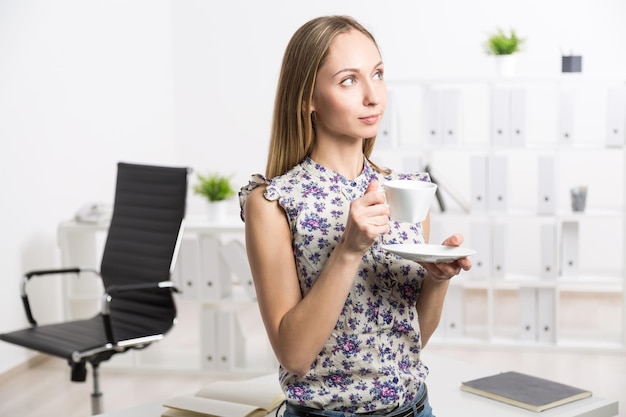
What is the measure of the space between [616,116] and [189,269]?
2.44 meters

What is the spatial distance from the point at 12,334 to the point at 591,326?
3511 mm

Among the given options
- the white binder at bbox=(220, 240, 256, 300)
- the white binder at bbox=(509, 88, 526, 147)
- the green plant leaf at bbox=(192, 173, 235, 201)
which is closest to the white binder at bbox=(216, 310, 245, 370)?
the white binder at bbox=(220, 240, 256, 300)

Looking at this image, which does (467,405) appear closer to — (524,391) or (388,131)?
(524,391)

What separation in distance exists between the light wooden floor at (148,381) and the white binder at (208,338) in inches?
Result: 3.1

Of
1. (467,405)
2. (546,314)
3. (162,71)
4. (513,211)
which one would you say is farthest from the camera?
(162,71)

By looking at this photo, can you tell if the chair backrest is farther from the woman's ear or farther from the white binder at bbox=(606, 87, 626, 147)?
the white binder at bbox=(606, 87, 626, 147)

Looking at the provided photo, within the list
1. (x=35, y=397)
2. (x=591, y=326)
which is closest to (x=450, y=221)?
(x=591, y=326)

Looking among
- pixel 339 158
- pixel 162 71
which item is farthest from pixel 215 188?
pixel 339 158

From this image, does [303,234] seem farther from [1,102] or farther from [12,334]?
[1,102]

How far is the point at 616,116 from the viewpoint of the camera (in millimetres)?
4703

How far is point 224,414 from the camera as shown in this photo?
5.91 ft

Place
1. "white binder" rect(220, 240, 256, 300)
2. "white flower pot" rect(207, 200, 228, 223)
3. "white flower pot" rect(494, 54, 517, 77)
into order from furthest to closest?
"white flower pot" rect(494, 54, 517, 77) → "white flower pot" rect(207, 200, 228, 223) → "white binder" rect(220, 240, 256, 300)

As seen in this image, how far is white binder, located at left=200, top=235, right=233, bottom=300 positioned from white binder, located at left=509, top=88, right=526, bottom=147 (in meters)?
1.75

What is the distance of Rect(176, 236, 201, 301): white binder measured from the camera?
14.4 feet
